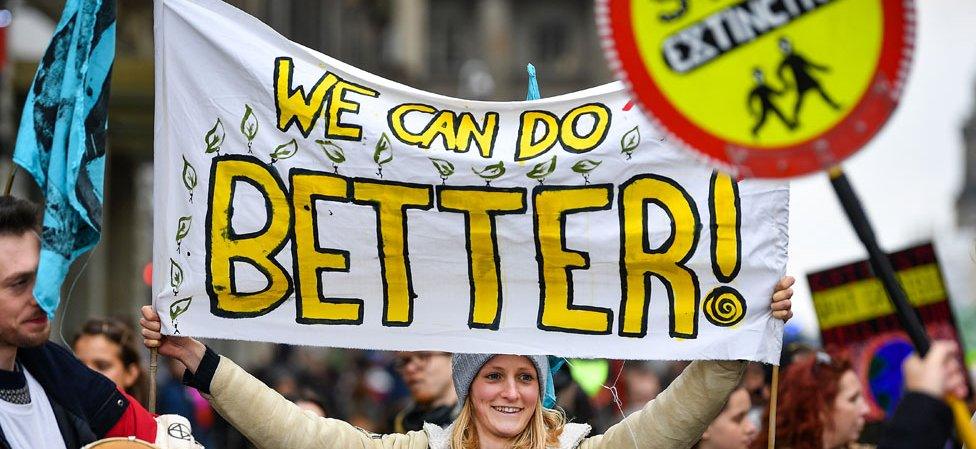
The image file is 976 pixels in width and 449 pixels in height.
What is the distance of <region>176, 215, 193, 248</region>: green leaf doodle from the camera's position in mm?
4953

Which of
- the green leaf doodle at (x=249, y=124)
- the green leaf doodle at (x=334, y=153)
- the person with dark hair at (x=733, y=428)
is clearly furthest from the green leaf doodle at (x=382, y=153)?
the person with dark hair at (x=733, y=428)

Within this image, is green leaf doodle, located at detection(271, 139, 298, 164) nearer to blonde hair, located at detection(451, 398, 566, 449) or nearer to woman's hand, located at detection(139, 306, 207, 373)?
woman's hand, located at detection(139, 306, 207, 373)

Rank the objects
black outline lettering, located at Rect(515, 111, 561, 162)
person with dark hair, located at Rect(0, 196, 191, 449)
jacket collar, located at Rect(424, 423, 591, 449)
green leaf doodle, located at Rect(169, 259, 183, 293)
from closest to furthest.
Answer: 1. person with dark hair, located at Rect(0, 196, 191, 449)
2. jacket collar, located at Rect(424, 423, 591, 449)
3. green leaf doodle, located at Rect(169, 259, 183, 293)
4. black outline lettering, located at Rect(515, 111, 561, 162)

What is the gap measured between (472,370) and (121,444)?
120cm

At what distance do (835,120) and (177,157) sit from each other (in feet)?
8.02

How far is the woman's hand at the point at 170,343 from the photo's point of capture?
479cm

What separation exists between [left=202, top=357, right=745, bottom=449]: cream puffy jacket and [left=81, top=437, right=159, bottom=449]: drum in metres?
0.37

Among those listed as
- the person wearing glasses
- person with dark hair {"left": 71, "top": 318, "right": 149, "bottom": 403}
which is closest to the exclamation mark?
the person wearing glasses

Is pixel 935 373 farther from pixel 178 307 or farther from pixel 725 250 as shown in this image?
pixel 178 307

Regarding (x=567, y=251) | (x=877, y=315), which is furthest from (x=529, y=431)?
(x=877, y=315)

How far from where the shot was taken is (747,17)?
11.1 ft

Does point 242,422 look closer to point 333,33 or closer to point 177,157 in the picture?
point 177,157

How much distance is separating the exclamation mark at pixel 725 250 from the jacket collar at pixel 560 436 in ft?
1.80

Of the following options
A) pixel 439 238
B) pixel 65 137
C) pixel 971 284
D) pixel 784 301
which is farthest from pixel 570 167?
pixel 971 284
